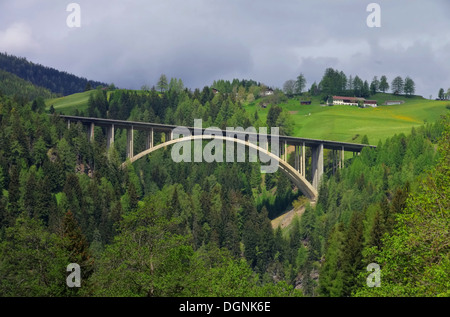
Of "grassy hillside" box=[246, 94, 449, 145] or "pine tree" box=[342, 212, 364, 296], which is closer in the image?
"pine tree" box=[342, 212, 364, 296]

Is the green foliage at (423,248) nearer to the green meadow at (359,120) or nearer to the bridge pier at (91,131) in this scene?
the bridge pier at (91,131)

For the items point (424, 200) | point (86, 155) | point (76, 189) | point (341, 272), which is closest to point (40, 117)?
point (86, 155)

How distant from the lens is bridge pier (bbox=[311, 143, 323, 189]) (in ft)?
416

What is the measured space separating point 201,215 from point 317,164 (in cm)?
1862

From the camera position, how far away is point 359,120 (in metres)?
174

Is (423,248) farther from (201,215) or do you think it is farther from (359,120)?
(359,120)

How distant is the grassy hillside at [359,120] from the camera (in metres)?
161

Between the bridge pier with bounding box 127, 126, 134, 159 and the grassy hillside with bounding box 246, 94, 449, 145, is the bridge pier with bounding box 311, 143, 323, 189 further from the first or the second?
the bridge pier with bounding box 127, 126, 134, 159

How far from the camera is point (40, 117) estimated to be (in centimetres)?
13988

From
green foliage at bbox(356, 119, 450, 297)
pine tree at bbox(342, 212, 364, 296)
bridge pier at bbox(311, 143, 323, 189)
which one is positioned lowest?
pine tree at bbox(342, 212, 364, 296)

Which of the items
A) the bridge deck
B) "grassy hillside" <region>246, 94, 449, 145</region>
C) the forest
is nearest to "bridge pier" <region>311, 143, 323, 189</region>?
the bridge deck

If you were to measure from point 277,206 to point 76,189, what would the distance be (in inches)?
1470

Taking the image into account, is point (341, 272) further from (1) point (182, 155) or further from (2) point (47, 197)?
(1) point (182, 155)

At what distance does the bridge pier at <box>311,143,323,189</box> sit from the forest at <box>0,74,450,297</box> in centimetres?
141
